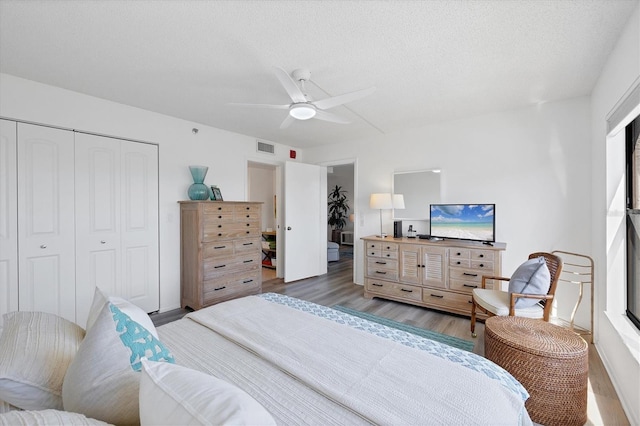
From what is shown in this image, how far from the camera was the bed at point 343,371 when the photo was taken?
0.94 metres

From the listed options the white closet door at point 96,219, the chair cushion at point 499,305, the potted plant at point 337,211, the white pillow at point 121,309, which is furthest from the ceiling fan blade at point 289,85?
the potted plant at point 337,211

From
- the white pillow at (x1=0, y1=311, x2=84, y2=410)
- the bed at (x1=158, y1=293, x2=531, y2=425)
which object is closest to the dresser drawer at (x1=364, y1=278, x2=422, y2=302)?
the bed at (x1=158, y1=293, x2=531, y2=425)

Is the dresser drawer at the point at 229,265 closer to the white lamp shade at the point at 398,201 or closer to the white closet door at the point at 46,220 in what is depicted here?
the white closet door at the point at 46,220

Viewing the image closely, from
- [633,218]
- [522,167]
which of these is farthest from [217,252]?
[633,218]

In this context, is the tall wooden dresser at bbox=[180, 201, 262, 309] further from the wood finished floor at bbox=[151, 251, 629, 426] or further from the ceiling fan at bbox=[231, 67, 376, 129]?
the ceiling fan at bbox=[231, 67, 376, 129]

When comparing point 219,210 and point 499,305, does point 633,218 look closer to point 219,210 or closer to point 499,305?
point 499,305

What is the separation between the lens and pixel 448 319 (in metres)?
3.17

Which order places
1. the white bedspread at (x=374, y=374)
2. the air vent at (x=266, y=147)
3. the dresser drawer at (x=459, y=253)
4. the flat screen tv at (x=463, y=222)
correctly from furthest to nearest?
the air vent at (x=266, y=147) < the flat screen tv at (x=463, y=222) < the dresser drawer at (x=459, y=253) < the white bedspread at (x=374, y=374)

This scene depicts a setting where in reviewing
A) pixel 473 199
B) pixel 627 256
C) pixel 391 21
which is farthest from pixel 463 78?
pixel 627 256

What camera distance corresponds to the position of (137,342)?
1.01 m

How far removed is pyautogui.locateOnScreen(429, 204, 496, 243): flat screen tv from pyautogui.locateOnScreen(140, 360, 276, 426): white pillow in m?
3.45

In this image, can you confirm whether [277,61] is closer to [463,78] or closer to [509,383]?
[463,78]

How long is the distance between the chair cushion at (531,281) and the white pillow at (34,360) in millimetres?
2969

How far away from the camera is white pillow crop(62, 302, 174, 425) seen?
2.66ft
